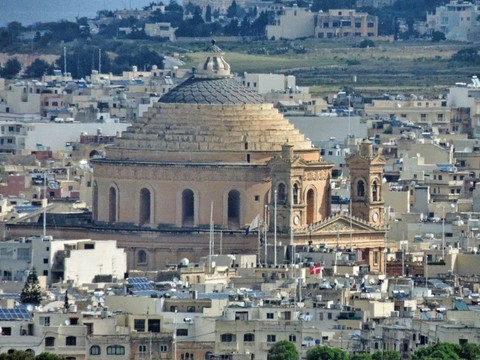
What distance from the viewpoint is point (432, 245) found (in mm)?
123750

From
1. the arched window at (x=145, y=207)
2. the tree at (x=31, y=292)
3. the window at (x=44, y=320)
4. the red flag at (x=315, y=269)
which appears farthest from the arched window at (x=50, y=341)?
the arched window at (x=145, y=207)

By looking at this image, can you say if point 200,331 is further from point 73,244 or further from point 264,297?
point 73,244

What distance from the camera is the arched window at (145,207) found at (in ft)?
411

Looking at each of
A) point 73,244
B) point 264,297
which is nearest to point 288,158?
point 73,244

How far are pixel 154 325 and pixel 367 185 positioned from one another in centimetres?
3347

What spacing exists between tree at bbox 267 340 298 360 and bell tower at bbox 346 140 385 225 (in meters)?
35.3

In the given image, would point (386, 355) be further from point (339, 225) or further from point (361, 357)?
point (339, 225)

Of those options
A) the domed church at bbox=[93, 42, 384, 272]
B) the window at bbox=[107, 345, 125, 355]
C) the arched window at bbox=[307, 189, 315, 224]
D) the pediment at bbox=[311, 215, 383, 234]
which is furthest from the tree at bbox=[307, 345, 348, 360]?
the arched window at bbox=[307, 189, 315, 224]

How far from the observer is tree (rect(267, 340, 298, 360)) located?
89250 millimetres

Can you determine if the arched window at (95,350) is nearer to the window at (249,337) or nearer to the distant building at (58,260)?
the window at (249,337)

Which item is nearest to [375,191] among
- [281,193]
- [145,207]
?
[281,193]

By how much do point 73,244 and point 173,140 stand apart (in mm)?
13043

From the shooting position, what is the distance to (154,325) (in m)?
93.2

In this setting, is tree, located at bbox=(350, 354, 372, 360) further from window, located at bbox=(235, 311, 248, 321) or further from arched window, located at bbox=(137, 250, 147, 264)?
arched window, located at bbox=(137, 250, 147, 264)
